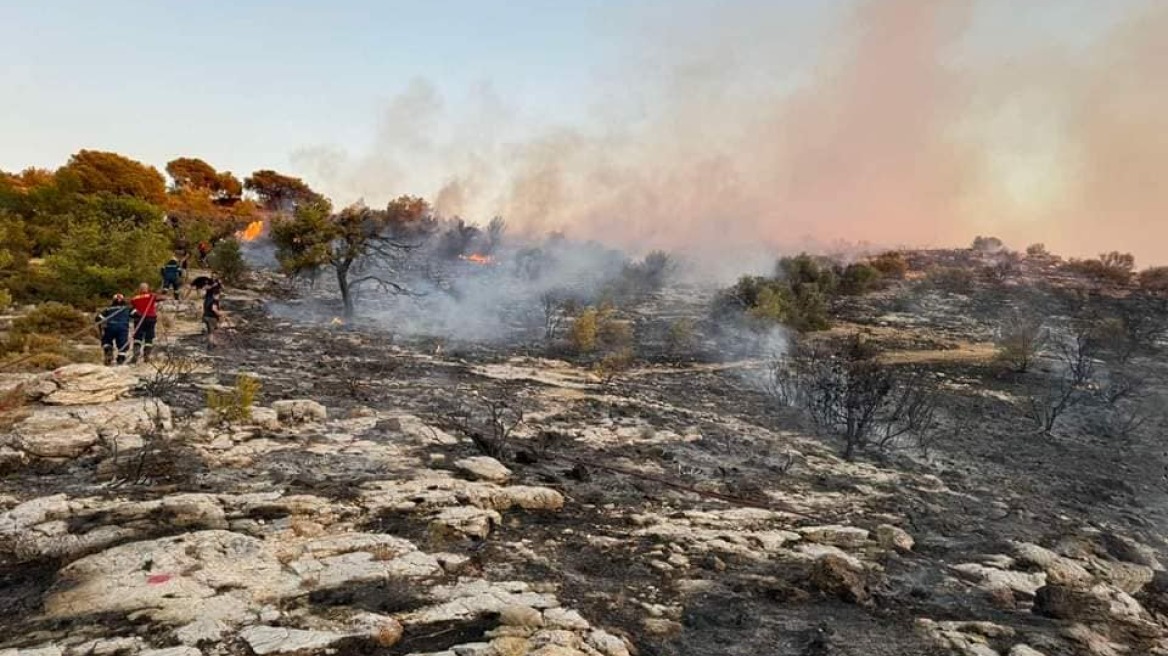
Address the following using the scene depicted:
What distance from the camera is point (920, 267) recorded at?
116ft

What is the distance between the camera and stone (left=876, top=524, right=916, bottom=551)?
652 centimetres

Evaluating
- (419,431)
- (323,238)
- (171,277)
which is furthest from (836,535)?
(171,277)

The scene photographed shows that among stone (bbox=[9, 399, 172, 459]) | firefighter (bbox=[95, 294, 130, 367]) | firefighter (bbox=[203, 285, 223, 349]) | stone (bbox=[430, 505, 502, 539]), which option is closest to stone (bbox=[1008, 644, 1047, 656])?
stone (bbox=[430, 505, 502, 539])

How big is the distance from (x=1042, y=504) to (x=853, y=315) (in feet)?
51.0

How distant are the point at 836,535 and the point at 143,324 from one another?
1121 centimetres

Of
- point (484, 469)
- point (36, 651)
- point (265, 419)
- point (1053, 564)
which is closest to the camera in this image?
point (36, 651)

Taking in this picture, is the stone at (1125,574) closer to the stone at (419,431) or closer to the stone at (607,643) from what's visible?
the stone at (607,643)

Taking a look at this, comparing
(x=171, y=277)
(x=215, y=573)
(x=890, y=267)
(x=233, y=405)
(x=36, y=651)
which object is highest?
(x=890, y=267)

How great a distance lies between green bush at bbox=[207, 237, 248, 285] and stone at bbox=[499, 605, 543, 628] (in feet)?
64.9

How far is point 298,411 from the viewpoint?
337 inches

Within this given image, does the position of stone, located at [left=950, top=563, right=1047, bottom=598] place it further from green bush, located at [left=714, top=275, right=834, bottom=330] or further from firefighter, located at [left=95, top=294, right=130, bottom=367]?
green bush, located at [left=714, top=275, right=834, bottom=330]

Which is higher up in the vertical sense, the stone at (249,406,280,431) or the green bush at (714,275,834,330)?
the green bush at (714,275,834,330)

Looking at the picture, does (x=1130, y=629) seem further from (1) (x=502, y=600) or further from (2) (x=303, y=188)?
(2) (x=303, y=188)

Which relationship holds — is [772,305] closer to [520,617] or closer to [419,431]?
[419,431]
